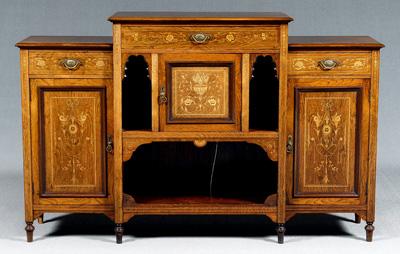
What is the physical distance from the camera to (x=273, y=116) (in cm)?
596

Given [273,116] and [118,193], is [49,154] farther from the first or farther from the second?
[273,116]

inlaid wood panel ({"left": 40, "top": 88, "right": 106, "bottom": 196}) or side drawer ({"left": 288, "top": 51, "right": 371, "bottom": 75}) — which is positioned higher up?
side drawer ({"left": 288, "top": 51, "right": 371, "bottom": 75})

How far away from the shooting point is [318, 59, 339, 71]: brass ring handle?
5.63 m

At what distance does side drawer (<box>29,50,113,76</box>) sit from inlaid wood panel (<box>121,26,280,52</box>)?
0.17 m

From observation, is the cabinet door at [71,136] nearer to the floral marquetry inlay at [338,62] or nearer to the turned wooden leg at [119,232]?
the turned wooden leg at [119,232]

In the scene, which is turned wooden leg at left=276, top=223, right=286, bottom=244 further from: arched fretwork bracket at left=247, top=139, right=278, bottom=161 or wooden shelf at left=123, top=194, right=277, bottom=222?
arched fretwork bracket at left=247, top=139, right=278, bottom=161

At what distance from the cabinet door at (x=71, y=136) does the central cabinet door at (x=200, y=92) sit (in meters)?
0.33

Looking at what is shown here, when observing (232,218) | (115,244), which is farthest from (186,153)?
(115,244)

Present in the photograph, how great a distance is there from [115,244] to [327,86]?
129cm

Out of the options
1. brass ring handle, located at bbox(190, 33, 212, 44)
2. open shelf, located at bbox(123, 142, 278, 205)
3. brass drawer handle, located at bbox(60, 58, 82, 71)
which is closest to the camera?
brass ring handle, located at bbox(190, 33, 212, 44)

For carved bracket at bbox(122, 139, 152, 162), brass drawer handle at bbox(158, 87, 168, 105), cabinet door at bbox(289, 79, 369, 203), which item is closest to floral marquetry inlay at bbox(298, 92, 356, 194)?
cabinet door at bbox(289, 79, 369, 203)

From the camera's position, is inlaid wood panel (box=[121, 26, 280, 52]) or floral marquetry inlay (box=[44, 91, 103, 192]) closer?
inlaid wood panel (box=[121, 26, 280, 52])

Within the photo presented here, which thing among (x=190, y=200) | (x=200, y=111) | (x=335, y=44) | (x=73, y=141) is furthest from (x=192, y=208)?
(x=335, y=44)

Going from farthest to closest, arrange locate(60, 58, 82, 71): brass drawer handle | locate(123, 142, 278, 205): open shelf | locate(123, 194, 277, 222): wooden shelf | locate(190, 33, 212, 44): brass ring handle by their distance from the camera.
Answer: locate(123, 142, 278, 205): open shelf → locate(123, 194, 277, 222): wooden shelf → locate(60, 58, 82, 71): brass drawer handle → locate(190, 33, 212, 44): brass ring handle
